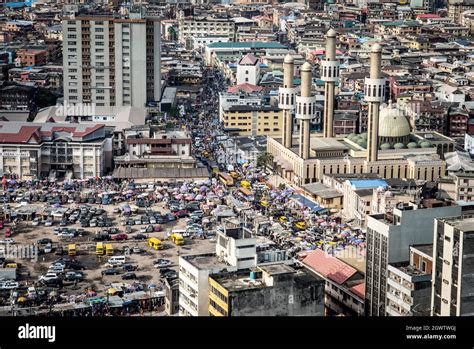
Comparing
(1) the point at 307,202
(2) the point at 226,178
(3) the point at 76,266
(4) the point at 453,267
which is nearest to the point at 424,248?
(4) the point at 453,267

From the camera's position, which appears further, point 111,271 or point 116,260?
point 116,260

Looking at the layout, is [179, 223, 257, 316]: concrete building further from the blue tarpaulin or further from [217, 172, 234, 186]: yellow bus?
[217, 172, 234, 186]: yellow bus

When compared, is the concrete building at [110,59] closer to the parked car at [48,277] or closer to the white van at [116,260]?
the white van at [116,260]

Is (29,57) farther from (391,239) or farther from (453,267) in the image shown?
(453,267)

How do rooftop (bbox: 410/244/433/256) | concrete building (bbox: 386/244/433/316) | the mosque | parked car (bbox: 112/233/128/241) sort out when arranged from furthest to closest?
the mosque
parked car (bbox: 112/233/128/241)
rooftop (bbox: 410/244/433/256)
concrete building (bbox: 386/244/433/316)

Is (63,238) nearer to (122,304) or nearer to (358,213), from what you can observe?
(122,304)

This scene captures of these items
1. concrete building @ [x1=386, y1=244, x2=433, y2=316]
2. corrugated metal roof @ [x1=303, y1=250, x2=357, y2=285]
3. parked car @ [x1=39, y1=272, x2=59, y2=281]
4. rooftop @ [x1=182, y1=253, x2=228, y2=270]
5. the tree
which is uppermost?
rooftop @ [x1=182, y1=253, x2=228, y2=270]

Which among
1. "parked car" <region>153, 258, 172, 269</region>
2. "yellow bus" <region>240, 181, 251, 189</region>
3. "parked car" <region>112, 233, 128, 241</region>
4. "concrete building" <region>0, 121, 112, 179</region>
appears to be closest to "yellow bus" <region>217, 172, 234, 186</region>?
"yellow bus" <region>240, 181, 251, 189</region>
